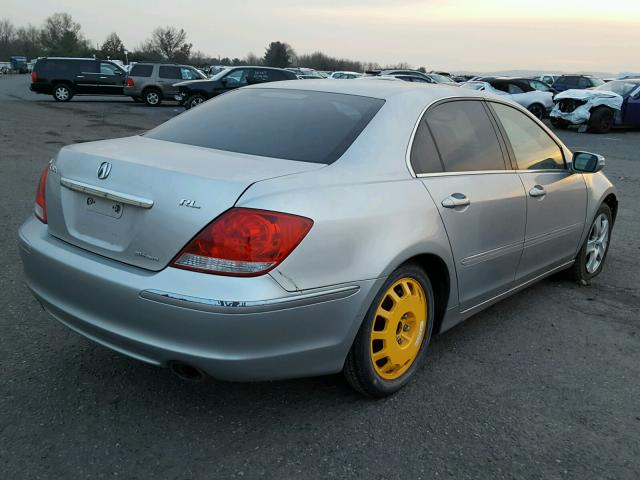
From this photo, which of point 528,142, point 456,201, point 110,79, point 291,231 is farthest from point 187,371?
point 110,79

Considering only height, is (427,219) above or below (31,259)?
above

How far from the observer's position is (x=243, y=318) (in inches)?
86.8

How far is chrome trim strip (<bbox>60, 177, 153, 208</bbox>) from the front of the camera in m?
2.38

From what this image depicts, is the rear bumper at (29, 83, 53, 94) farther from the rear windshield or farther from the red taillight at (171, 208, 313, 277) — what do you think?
the red taillight at (171, 208, 313, 277)

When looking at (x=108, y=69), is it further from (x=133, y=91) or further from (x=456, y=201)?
(x=456, y=201)

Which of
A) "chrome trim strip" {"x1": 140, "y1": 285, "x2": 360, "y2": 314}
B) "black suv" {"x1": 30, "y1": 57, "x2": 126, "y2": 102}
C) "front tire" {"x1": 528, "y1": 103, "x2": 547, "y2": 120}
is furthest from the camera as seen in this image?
"black suv" {"x1": 30, "y1": 57, "x2": 126, "y2": 102}

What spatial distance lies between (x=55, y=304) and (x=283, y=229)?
3.78 feet

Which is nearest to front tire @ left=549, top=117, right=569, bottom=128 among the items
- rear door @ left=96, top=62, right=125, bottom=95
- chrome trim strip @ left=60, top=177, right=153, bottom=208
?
rear door @ left=96, top=62, right=125, bottom=95

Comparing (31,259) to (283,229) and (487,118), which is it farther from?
(487,118)

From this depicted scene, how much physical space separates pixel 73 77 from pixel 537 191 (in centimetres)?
2411

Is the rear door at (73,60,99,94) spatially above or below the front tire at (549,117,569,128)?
above

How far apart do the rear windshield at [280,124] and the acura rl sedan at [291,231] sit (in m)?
0.01

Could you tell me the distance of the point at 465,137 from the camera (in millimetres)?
3402

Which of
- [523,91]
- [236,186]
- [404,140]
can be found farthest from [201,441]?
[523,91]
